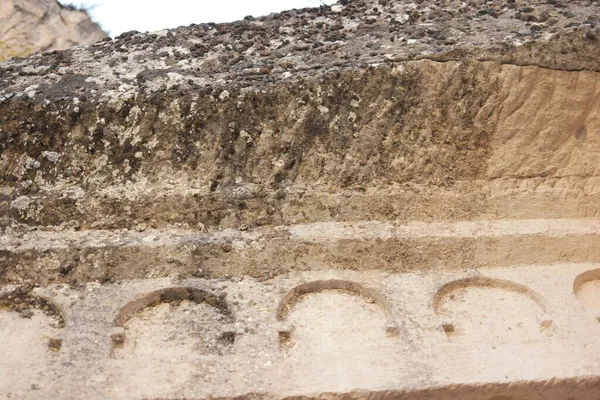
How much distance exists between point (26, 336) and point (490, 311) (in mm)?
1965

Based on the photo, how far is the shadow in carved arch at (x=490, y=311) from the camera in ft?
10.7

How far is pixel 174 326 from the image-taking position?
3.26 metres

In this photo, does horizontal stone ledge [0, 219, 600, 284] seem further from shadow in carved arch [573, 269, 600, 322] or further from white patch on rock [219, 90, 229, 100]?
white patch on rock [219, 90, 229, 100]

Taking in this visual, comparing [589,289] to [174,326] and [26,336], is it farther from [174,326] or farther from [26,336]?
[26,336]

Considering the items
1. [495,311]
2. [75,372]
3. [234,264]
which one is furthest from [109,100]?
[495,311]

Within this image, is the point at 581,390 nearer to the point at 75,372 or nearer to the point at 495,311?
the point at 495,311

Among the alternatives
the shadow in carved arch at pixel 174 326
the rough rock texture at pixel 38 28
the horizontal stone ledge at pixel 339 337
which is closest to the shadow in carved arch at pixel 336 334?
the horizontal stone ledge at pixel 339 337

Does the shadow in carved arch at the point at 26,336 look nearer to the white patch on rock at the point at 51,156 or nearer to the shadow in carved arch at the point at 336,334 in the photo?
the white patch on rock at the point at 51,156

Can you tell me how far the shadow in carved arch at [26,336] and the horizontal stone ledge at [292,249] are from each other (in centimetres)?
12

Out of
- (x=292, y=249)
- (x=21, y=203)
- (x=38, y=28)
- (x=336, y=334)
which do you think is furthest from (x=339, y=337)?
(x=38, y=28)

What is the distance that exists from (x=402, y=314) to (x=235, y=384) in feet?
2.64

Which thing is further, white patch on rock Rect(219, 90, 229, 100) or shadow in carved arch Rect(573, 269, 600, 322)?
white patch on rock Rect(219, 90, 229, 100)

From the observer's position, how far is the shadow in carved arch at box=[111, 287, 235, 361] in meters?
3.12

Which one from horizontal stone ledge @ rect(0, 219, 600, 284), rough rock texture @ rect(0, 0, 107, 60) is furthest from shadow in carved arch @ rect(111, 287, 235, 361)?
rough rock texture @ rect(0, 0, 107, 60)
